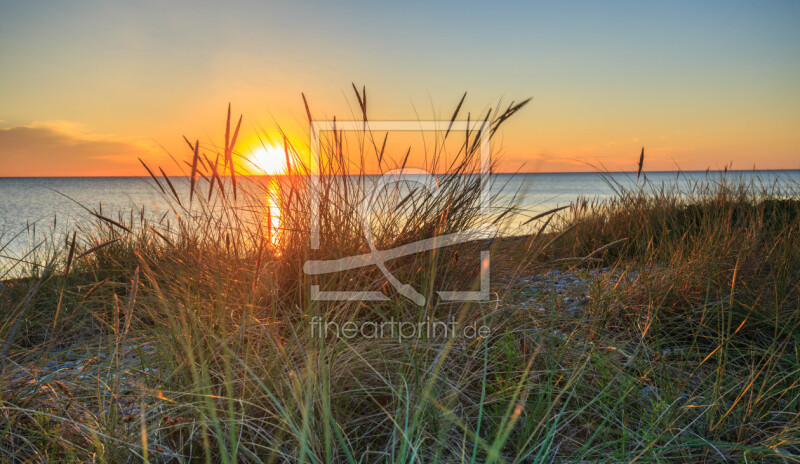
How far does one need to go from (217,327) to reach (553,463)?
4.21ft

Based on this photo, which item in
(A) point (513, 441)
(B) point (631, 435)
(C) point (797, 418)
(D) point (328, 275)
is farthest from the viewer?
(D) point (328, 275)

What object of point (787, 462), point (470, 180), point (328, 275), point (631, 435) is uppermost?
point (470, 180)

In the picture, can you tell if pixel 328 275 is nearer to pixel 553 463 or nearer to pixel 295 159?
pixel 295 159

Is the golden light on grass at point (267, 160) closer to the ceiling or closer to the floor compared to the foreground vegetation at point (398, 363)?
closer to the ceiling

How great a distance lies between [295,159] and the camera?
236 cm

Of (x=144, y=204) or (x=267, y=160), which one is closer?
(x=267, y=160)

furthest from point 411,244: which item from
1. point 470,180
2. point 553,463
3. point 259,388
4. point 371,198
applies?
point 553,463

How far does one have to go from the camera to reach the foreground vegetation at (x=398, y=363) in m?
1.23

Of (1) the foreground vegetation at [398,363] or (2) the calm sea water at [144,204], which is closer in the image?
(1) the foreground vegetation at [398,363]

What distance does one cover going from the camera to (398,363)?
60.5 inches

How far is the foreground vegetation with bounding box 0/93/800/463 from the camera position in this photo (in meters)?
1.23

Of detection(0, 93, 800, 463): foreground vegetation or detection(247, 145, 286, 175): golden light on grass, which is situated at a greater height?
detection(247, 145, 286, 175): golden light on grass
